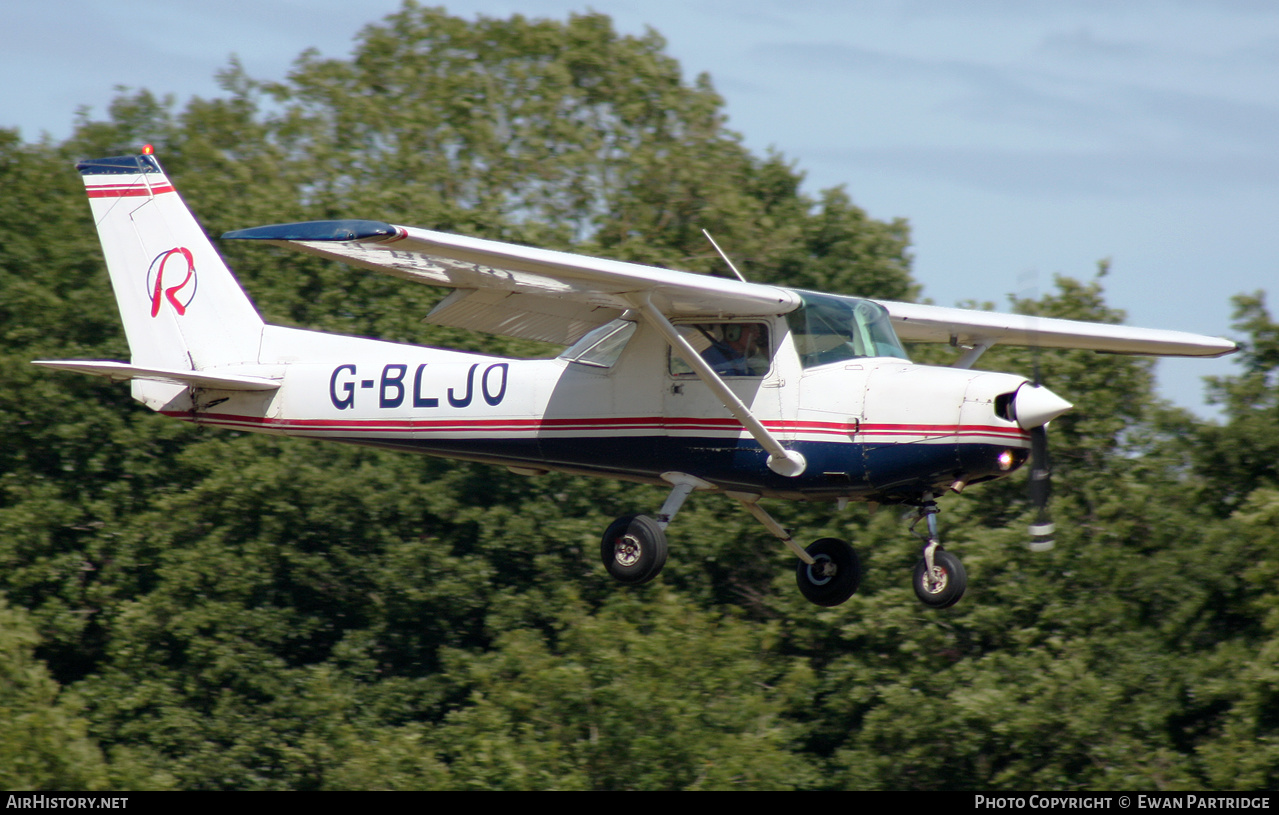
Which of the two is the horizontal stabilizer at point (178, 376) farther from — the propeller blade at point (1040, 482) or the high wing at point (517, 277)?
the propeller blade at point (1040, 482)

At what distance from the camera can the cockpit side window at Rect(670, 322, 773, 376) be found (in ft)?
37.9

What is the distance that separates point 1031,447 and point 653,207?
18.9 metres

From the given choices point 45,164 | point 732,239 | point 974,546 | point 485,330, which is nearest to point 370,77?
point 45,164

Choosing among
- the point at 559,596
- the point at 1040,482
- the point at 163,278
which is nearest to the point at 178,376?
the point at 163,278

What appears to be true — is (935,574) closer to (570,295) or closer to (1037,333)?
(1037,333)

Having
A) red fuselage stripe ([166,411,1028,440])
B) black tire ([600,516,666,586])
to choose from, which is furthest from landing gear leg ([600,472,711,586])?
red fuselage stripe ([166,411,1028,440])

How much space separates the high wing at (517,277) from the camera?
10242 millimetres

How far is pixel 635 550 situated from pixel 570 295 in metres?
2.02

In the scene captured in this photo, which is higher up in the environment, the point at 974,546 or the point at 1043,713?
the point at 974,546

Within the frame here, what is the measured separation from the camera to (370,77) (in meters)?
34.8

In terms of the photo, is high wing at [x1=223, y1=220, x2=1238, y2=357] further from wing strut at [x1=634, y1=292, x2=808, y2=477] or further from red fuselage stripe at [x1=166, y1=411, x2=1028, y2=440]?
red fuselage stripe at [x1=166, y1=411, x2=1028, y2=440]

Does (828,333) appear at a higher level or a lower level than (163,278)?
lower

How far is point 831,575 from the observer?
40.7 feet
